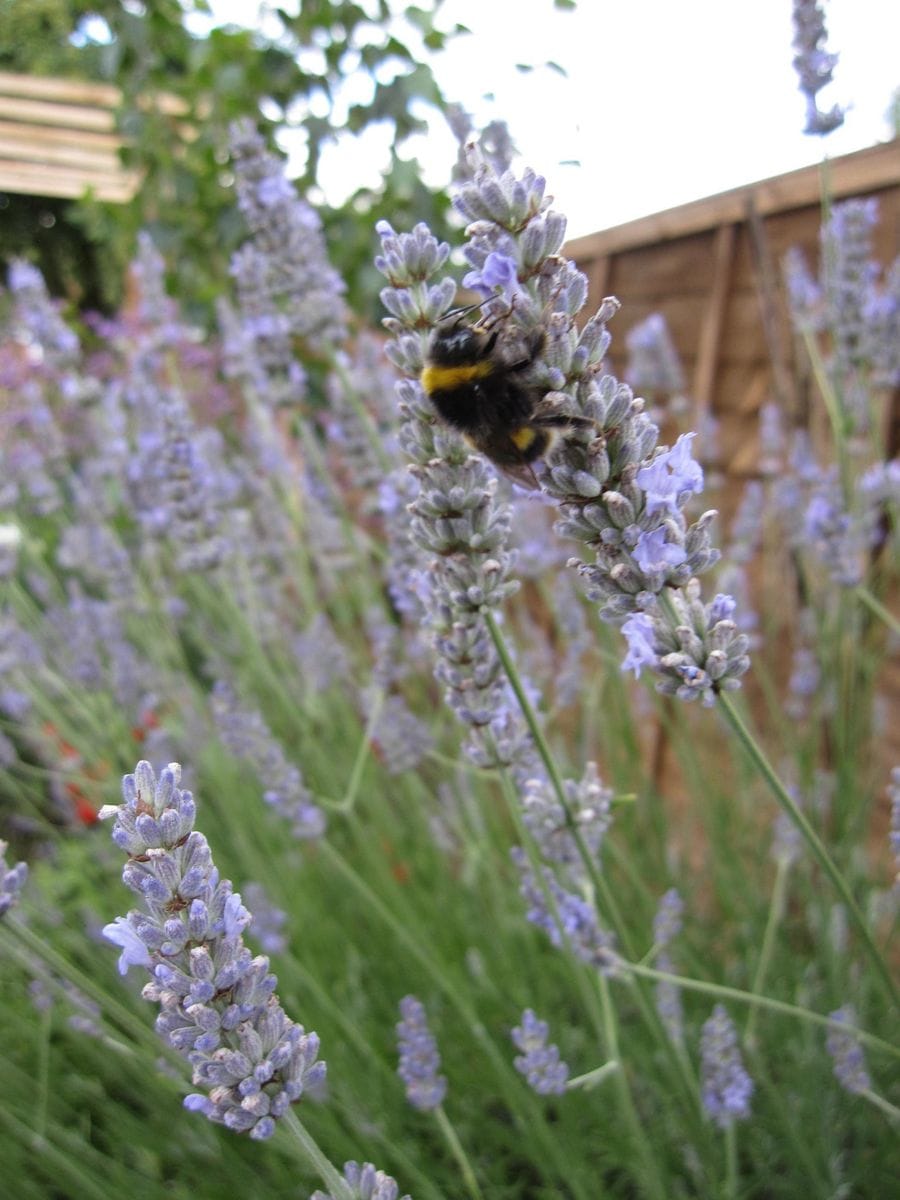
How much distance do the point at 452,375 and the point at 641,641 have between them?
311 mm

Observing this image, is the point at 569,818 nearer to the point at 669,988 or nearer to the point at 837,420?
the point at 669,988

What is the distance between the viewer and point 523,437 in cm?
94

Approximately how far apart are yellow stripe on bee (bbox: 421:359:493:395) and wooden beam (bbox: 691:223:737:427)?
7.29ft

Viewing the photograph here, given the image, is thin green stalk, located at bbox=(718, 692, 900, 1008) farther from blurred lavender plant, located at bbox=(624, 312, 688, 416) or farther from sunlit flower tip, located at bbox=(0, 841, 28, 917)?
blurred lavender plant, located at bbox=(624, 312, 688, 416)

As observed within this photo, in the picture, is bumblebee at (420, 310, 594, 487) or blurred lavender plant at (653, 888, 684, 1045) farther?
blurred lavender plant at (653, 888, 684, 1045)

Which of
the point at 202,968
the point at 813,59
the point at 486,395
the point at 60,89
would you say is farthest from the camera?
the point at 60,89

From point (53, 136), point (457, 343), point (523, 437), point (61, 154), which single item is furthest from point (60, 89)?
point (523, 437)

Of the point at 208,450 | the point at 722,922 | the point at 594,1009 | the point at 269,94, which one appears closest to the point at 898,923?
the point at 722,922

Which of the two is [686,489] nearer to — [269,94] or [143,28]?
[269,94]

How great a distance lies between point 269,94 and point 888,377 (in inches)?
111

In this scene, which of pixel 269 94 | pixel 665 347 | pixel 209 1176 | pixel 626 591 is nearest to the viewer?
pixel 626 591

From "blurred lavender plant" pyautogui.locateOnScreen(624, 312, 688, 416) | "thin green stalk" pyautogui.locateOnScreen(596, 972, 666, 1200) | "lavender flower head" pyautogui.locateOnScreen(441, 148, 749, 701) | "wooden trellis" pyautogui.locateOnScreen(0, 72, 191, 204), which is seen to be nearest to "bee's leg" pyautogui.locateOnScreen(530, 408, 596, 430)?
"lavender flower head" pyautogui.locateOnScreen(441, 148, 749, 701)

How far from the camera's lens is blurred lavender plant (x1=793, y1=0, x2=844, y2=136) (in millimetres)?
1704

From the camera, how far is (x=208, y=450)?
2916 mm
